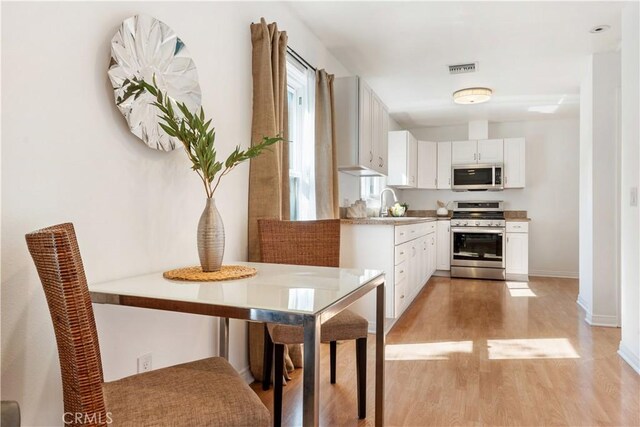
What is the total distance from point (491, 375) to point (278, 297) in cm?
187

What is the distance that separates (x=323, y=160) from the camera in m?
3.24

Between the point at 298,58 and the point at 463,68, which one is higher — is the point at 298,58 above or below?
below

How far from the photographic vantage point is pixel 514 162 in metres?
6.00

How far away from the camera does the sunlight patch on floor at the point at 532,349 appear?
2.74 m

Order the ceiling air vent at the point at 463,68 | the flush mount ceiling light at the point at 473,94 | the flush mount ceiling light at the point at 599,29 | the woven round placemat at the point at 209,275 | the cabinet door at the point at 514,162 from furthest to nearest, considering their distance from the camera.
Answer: the cabinet door at the point at 514,162
the flush mount ceiling light at the point at 473,94
the ceiling air vent at the point at 463,68
the flush mount ceiling light at the point at 599,29
the woven round placemat at the point at 209,275

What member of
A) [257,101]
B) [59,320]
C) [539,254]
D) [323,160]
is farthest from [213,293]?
[539,254]

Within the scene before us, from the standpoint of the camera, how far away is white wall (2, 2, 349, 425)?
120 cm

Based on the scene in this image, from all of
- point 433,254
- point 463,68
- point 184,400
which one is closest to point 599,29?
point 463,68

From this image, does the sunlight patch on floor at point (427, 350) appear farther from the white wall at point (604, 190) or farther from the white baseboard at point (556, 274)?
the white baseboard at point (556, 274)

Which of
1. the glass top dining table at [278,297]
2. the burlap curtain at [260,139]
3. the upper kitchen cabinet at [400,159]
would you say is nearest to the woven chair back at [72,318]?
the glass top dining table at [278,297]

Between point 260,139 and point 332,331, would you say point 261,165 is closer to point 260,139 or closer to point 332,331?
point 260,139

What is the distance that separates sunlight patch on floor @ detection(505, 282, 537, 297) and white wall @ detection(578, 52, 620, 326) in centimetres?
116

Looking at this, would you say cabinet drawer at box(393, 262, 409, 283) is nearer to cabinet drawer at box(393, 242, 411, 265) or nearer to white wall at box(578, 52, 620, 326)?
cabinet drawer at box(393, 242, 411, 265)

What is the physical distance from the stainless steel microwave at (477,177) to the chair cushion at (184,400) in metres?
5.63
